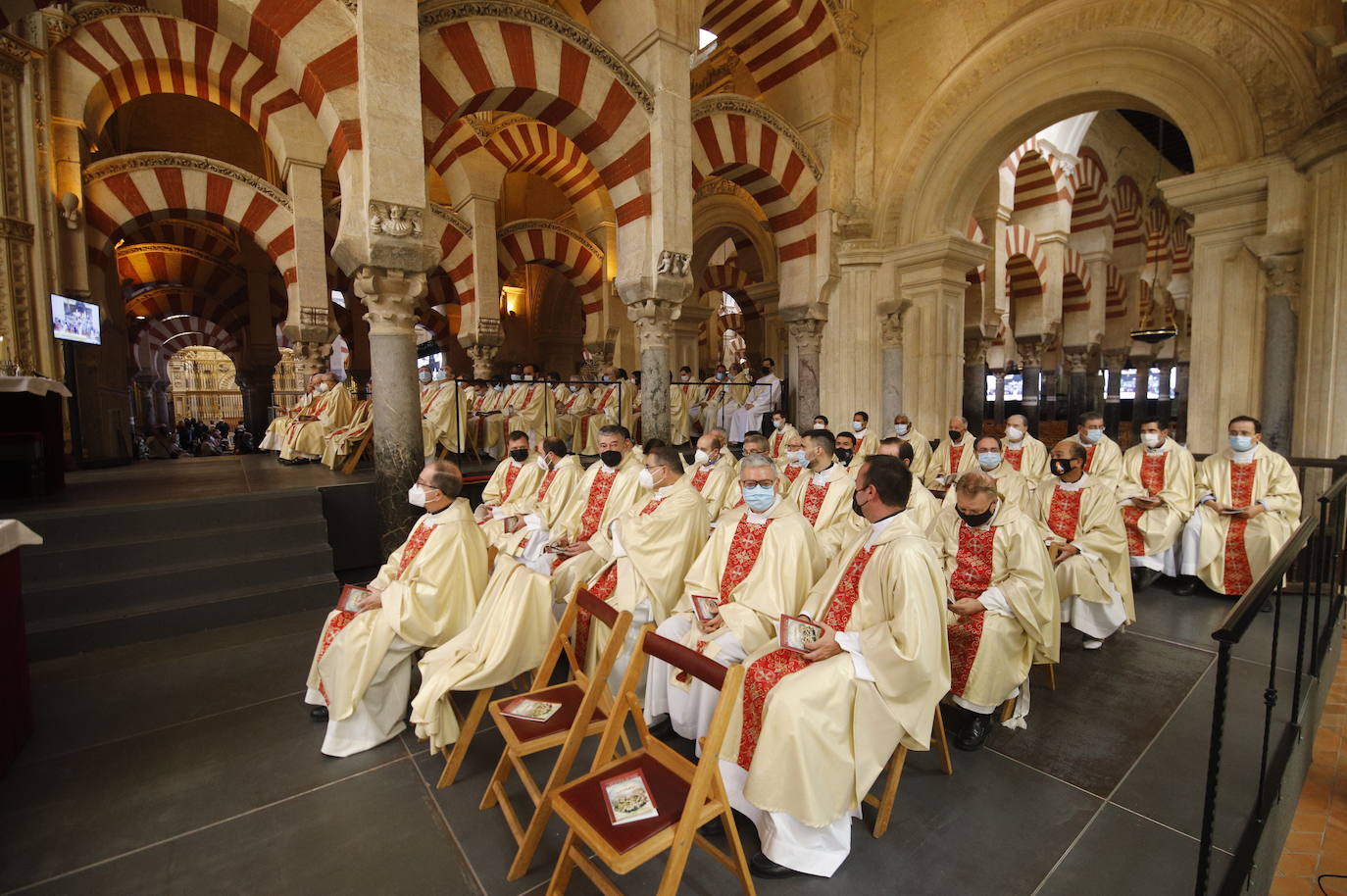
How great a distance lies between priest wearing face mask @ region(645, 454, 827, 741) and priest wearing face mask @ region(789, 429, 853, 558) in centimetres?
125

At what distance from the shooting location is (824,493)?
4930mm

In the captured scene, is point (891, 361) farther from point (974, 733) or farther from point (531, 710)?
point (531, 710)

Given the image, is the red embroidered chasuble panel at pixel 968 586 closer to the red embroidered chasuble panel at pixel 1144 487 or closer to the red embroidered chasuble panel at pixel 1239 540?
the red embroidered chasuble panel at pixel 1144 487

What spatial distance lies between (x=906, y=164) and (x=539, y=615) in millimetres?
9141

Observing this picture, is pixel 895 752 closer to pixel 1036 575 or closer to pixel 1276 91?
pixel 1036 575

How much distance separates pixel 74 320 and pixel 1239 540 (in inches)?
507

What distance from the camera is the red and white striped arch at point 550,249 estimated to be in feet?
43.0

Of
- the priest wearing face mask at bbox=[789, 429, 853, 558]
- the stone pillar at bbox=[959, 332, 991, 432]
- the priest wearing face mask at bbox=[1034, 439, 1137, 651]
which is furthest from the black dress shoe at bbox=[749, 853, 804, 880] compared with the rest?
the stone pillar at bbox=[959, 332, 991, 432]

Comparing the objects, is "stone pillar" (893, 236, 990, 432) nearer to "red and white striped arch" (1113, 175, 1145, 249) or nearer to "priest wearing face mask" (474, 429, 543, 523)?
"priest wearing face mask" (474, 429, 543, 523)

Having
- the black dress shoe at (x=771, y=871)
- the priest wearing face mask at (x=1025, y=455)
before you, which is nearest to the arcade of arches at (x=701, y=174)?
the priest wearing face mask at (x=1025, y=455)

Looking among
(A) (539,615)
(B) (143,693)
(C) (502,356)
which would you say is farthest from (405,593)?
(C) (502,356)

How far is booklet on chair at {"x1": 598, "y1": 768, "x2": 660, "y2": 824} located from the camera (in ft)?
5.99

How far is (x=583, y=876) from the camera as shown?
7.30 ft

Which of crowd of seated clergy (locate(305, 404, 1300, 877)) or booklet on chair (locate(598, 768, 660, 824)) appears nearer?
booklet on chair (locate(598, 768, 660, 824))
